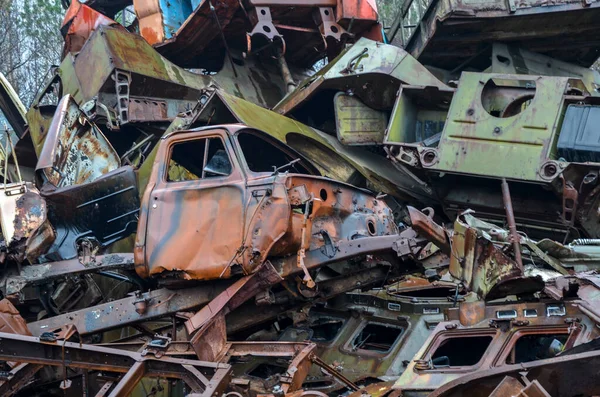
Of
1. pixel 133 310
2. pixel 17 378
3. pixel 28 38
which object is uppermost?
pixel 28 38

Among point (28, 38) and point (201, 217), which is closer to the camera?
point (201, 217)

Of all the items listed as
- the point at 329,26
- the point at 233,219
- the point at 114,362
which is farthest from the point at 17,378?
the point at 329,26

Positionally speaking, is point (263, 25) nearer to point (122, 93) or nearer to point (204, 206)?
point (122, 93)

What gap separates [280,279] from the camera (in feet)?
15.4

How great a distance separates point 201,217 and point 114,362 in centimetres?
131

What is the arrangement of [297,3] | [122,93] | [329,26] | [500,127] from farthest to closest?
1. [329,26]
2. [297,3]
3. [122,93]
4. [500,127]

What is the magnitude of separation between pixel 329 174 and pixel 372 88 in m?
1.36

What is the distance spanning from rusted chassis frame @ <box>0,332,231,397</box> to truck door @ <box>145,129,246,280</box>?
3.03 ft

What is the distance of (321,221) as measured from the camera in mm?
5125

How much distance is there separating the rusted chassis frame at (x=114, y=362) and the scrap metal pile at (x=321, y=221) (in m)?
0.01

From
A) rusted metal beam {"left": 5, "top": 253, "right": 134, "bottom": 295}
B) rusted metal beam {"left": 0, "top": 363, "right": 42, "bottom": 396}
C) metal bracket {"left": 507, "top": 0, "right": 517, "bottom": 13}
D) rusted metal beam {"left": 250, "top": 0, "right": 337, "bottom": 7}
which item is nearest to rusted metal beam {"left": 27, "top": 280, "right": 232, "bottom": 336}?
rusted metal beam {"left": 5, "top": 253, "right": 134, "bottom": 295}

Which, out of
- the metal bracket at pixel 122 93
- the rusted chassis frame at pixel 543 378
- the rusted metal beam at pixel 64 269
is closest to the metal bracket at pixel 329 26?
the metal bracket at pixel 122 93

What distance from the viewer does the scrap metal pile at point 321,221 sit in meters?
3.83

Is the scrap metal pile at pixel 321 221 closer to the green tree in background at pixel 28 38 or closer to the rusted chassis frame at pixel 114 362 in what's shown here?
the rusted chassis frame at pixel 114 362
